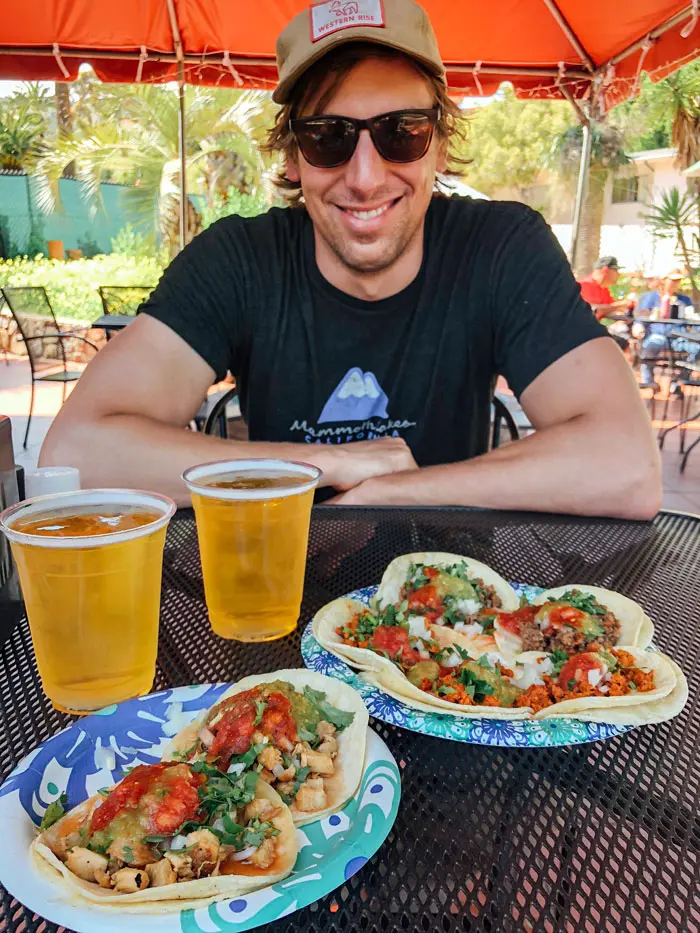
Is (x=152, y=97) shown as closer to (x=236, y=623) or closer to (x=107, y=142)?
(x=107, y=142)

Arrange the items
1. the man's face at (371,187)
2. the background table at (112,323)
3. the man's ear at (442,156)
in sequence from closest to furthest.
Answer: the man's face at (371,187) → the man's ear at (442,156) → the background table at (112,323)

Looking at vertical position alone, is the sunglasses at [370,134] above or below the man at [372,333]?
above

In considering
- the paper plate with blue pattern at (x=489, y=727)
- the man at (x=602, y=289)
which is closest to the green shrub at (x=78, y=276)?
the man at (x=602, y=289)

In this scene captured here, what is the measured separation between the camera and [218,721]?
0.80 m

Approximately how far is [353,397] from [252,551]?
1.36 meters

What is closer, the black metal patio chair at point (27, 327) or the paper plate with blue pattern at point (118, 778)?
the paper plate with blue pattern at point (118, 778)

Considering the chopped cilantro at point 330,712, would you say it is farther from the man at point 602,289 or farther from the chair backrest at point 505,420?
the man at point 602,289

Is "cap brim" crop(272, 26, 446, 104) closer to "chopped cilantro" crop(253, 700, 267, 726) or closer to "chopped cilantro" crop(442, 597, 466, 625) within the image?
"chopped cilantro" crop(442, 597, 466, 625)

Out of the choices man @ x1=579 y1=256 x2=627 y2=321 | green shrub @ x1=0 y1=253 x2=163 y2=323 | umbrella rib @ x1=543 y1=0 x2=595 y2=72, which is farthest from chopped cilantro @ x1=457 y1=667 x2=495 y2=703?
green shrub @ x1=0 y1=253 x2=163 y2=323

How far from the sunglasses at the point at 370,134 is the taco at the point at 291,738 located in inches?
69.9

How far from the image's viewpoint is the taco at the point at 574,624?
1.08 m

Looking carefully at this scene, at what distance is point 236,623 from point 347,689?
29 cm

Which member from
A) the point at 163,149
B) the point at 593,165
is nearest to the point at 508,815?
the point at 163,149

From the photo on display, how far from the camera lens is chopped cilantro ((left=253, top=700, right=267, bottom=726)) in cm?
78
